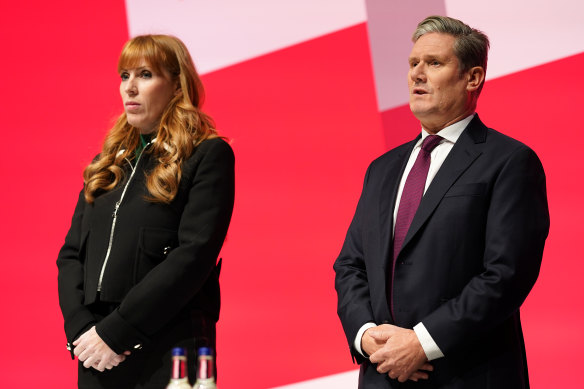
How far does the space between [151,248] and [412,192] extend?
71 centimetres

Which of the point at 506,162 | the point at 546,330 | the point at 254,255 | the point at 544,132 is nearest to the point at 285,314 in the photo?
the point at 254,255

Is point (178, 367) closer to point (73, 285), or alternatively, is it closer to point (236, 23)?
point (73, 285)

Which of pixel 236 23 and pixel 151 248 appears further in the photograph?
pixel 236 23

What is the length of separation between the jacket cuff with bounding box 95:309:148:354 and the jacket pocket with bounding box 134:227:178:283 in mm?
157

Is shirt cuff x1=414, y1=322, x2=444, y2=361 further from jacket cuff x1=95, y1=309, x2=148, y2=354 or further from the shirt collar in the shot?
jacket cuff x1=95, y1=309, x2=148, y2=354

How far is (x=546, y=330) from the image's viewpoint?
276cm

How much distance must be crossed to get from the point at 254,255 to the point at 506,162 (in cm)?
142

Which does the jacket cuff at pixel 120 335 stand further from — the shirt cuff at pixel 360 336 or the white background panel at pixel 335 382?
the white background panel at pixel 335 382

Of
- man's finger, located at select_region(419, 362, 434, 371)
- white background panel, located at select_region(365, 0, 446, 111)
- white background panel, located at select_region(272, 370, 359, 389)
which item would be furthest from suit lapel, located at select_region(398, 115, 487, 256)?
white background panel, located at select_region(272, 370, 359, 389)

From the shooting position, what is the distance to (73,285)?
7.57ft

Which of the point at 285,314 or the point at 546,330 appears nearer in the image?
the point at 546,330

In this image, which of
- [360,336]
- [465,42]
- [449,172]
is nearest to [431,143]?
[449,172]

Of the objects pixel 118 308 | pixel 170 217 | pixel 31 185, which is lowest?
pixel 118 308

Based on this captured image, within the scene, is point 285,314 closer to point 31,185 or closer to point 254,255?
point 254,255
